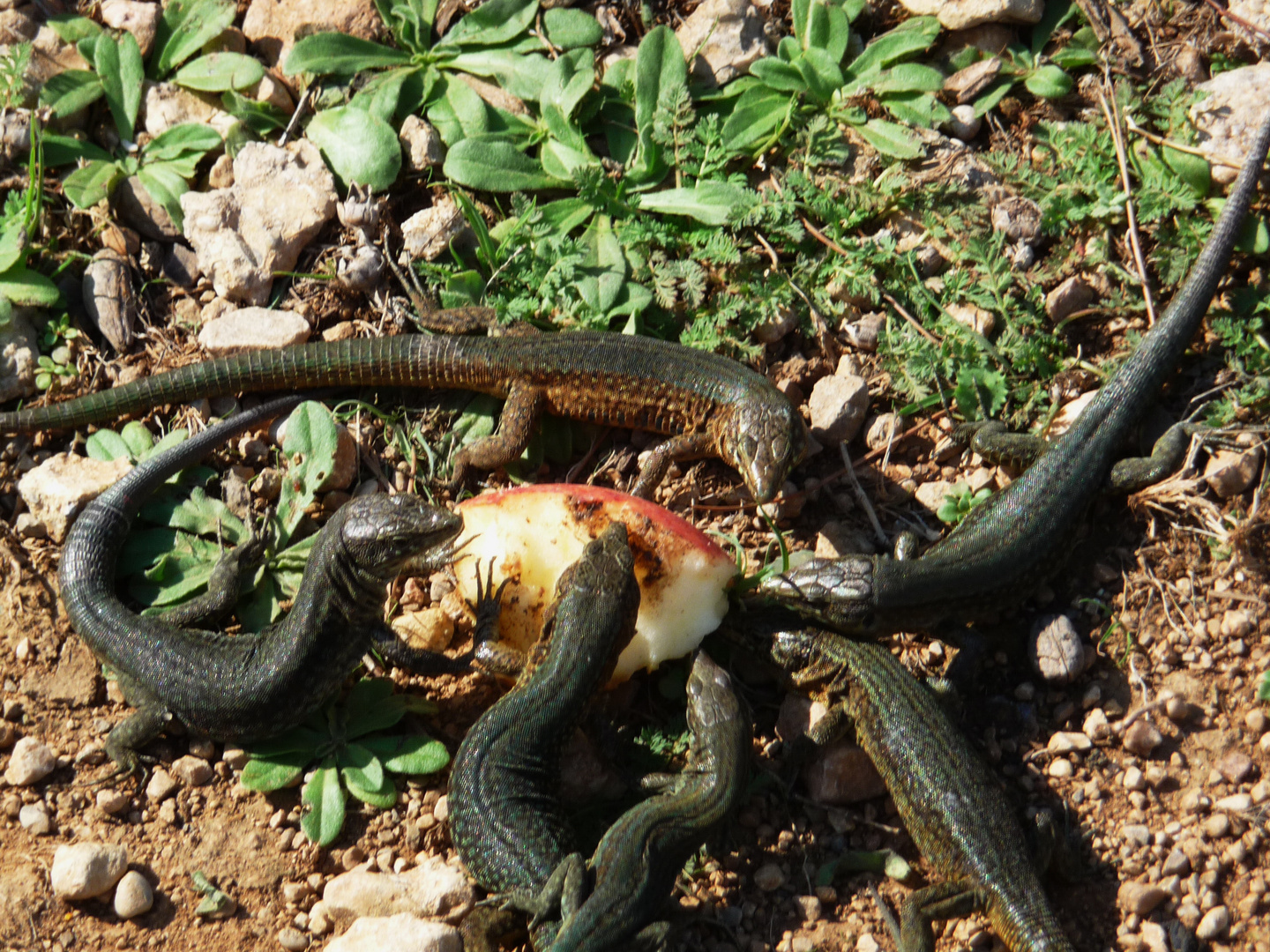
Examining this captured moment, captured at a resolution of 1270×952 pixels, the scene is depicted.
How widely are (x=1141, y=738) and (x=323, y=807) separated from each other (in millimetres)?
3861

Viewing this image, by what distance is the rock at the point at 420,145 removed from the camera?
6.81 m

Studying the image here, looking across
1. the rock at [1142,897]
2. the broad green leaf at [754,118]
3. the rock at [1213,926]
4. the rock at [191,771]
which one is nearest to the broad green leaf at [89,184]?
the rock at [191,771]

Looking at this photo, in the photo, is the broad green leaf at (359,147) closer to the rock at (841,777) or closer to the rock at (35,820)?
the rock at (35,820)

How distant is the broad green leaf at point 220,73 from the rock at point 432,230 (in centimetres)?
148

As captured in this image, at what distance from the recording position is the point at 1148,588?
5.70 metres

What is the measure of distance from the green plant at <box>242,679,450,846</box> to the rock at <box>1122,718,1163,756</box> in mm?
3255

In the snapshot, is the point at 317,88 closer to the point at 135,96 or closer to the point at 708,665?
the point at 135,96

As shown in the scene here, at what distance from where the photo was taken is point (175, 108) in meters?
7.16

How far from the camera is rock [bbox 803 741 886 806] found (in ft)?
17.5

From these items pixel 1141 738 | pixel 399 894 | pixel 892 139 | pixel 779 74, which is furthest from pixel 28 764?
pixel 892 139

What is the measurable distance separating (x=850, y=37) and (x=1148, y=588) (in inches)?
155

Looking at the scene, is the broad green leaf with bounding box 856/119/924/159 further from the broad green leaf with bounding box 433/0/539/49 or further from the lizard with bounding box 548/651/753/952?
the lizard with bounding box 548/651/753/952

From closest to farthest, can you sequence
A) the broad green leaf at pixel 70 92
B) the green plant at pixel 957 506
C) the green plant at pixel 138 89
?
the green plant at pixel 957 506
the green plant at pixel 138 89
the broad green leaf at pixel 70 92

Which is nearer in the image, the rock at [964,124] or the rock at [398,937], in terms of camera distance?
the rock at [398,937]
